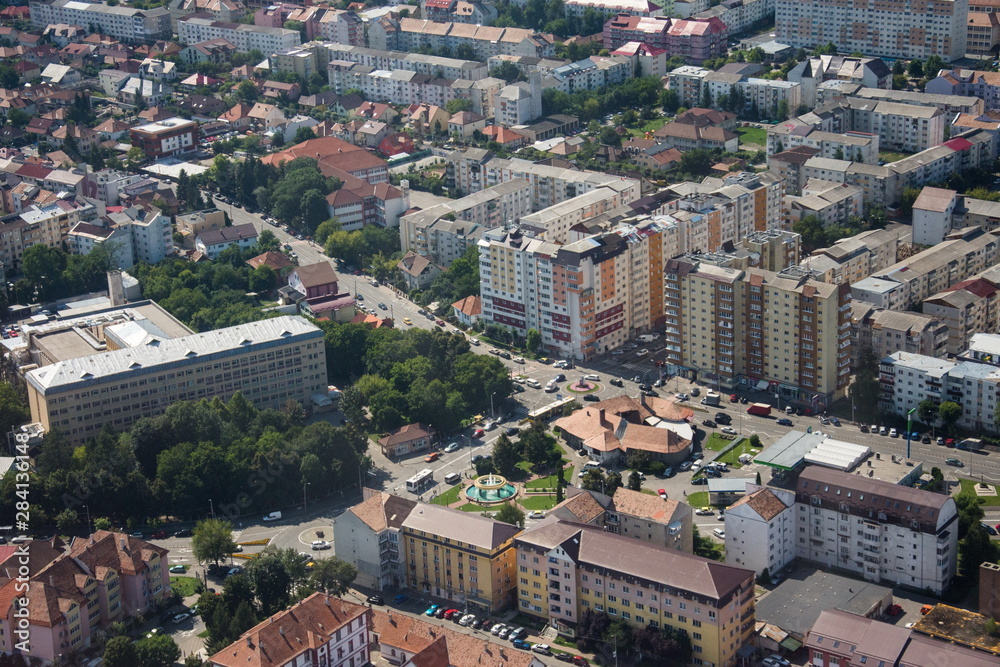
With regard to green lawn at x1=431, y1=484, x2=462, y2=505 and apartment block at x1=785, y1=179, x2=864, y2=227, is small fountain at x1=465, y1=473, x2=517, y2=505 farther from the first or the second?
apartment block at x1=785, y1=179, x2=864, y2=227

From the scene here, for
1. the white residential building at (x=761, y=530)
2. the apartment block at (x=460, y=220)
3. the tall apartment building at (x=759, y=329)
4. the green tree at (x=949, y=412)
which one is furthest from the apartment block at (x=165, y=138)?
the white residential building at (x=761, y=530)

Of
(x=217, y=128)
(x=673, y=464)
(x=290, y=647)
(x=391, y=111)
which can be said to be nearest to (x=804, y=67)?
(x=391, y=111)

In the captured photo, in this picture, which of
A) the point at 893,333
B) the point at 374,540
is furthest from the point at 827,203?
the point at 374,540

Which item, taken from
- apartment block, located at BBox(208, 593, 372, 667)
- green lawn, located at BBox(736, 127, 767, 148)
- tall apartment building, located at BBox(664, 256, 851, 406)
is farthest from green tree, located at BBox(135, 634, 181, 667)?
green lawn, located at BBox(736, 127, 767, 148)

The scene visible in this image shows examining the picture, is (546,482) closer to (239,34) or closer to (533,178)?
(533,178)

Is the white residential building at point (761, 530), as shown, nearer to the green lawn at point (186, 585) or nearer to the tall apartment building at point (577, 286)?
the tall apartment building at point (577, 286)
